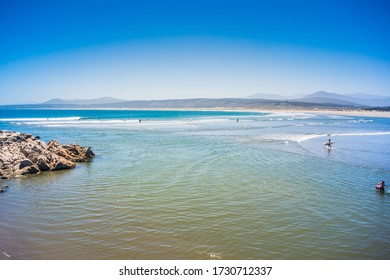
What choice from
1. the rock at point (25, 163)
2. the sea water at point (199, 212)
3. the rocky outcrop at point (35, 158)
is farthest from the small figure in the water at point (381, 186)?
the rock at point (25, 163)

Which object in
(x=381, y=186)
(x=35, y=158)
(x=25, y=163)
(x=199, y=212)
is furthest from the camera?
(x=35, y=158)

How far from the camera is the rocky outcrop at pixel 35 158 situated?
17.3m

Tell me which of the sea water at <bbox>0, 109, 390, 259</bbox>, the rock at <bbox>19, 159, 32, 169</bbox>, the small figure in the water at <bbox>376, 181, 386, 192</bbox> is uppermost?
the rock at <bbox>19, 159, 32, 169</bbox>

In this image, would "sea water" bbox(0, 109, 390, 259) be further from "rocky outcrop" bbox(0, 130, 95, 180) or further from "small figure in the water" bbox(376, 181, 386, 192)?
"rocky outcrop" bbox(0, 130, 95, 180)

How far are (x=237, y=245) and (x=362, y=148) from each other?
933 inches

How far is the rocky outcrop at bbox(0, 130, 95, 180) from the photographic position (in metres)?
17.3

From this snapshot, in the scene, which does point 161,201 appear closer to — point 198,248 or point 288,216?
point 198,248

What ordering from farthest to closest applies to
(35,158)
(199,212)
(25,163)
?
1. (35,158)
2. (25,163)
3. (199,212)

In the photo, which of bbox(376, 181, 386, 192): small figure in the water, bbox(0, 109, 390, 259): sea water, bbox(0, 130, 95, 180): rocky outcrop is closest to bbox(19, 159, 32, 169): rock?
bbox(0, 130, 95, 180): rocky outcrop

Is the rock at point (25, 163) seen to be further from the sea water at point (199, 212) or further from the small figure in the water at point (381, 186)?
the small figure in the water at point (381, 186)

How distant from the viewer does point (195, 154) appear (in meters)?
24.0

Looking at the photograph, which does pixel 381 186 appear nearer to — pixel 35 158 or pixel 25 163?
pixel 25 163

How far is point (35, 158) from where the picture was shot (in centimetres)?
1856

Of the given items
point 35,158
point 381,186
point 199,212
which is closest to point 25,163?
point 35,158
